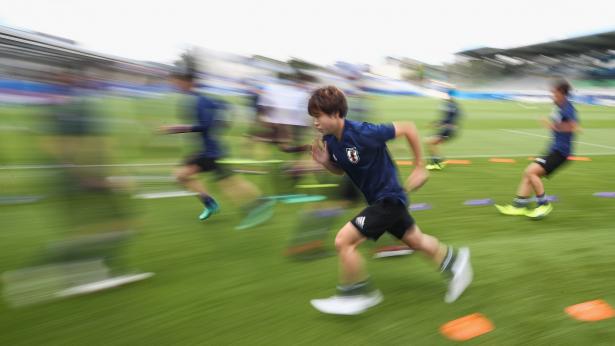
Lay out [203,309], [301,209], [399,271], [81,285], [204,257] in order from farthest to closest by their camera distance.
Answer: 1. [301,209]
2. [204,257]
3. [399,271]
4. [81,285]
5. [203,309]

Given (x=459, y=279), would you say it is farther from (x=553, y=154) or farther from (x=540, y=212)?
→ (x=553, y=154)

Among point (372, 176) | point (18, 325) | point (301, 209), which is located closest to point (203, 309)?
point (18, 325)

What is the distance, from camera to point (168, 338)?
2814 mm

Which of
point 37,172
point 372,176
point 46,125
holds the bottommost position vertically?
point 37,172

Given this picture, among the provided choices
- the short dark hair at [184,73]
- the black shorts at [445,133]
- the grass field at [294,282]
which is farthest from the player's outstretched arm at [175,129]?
the black shorts at [445,133]

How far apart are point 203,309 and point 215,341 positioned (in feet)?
1.45

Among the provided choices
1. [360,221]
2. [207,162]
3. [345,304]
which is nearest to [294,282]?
[345,304]

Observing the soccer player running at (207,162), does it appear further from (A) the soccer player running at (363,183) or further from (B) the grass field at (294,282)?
(A) the soccer player running at (363,183)

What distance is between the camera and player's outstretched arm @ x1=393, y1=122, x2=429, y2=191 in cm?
297

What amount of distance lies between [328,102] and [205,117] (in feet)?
7.59

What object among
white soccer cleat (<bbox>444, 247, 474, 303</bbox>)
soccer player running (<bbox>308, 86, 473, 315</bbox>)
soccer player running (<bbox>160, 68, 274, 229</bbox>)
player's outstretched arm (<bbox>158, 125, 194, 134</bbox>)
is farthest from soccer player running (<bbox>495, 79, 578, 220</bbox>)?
player's outstretched arm (<bbox>158, 125, 194, 134</bbox>)

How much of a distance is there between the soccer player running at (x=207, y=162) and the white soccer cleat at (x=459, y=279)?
8.05ft

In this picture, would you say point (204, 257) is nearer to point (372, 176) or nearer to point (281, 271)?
point (281, 271)

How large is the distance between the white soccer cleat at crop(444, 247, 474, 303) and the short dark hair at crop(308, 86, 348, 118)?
135 centimetres
